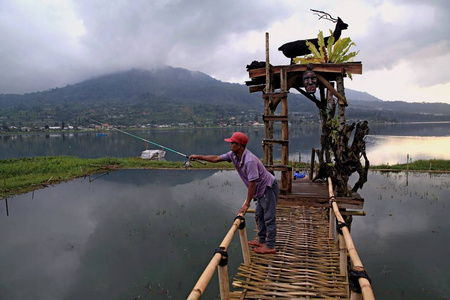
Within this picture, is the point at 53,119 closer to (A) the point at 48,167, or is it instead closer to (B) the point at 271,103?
(A) the point at 48,167

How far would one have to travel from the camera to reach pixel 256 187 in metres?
4.57

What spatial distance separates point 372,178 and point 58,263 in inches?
857

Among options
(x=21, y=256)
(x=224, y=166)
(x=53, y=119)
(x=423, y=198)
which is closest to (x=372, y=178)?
(x=423, y=198)

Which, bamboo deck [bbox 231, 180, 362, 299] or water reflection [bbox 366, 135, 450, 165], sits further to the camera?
water reflection [bbox 366, 135, 450, 165]

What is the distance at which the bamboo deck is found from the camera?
372 cm

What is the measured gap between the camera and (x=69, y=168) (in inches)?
1100

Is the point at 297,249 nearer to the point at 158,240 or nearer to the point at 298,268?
the point at 298,268

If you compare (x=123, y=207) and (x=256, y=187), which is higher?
(x=256, y=187)

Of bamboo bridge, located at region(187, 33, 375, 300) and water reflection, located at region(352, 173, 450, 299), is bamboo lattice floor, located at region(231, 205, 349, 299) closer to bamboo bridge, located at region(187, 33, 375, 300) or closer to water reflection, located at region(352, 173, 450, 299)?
bamboo bridge, located at region(187, 33, 375, 300)

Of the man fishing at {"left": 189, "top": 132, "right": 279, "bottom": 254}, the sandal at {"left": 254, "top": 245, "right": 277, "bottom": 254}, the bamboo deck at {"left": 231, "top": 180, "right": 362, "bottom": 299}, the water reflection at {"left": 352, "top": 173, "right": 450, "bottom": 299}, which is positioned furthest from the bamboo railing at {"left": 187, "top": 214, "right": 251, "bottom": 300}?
the water reflection at {"left": 352, "top": 173, "right": 450, "bottom": 299}

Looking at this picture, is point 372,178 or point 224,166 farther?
point 224,166

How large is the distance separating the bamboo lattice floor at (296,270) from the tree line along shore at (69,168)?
19.4 meters

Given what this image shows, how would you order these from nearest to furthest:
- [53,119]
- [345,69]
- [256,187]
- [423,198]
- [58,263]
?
[256,187] < [345,69] < [58,263] < [423,198] < [53,119]

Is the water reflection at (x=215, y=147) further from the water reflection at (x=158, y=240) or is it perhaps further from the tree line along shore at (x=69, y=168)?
the tree line along shore at (x=69, y=168)
